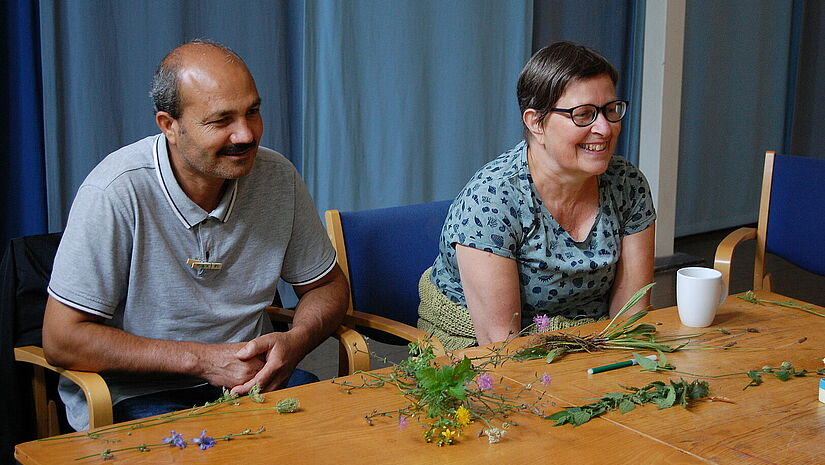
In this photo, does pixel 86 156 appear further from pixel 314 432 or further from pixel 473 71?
pixel 314 432

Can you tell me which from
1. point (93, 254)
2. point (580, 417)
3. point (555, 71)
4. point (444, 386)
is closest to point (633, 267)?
point (555, 71)

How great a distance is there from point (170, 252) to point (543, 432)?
1.04 metres

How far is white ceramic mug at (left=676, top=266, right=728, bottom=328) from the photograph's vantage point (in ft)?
5.96

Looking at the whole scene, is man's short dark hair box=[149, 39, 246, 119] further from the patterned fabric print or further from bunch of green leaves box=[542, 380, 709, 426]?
bunch of green leaves box=[542, 380, 709, 426]

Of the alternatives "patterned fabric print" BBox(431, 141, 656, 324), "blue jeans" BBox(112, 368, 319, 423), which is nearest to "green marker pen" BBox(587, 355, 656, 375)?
"patterned fabric print" BBox(431, 141, 656, 324)

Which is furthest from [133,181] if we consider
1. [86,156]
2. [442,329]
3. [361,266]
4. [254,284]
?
[86,156]

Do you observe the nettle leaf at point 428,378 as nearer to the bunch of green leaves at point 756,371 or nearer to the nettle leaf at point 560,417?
the nettle leaf at point 560,417

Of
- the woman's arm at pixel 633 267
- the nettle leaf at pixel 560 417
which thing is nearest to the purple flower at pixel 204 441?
the nettle leaf at pixel 560 417

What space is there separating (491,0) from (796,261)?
2.48 m

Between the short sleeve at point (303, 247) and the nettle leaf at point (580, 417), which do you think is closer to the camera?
the nettle leaf at point (580, 417)

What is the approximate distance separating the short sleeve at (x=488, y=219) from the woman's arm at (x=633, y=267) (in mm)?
342

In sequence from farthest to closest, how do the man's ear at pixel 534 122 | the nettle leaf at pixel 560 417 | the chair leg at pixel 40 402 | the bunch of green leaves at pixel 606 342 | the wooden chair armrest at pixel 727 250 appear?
1. the wooden chair armrest at pixel 727 250
2. the man's ear at pixel 534 122
3. the chair leg at pixel 40 402
4. the bunch of green leaves at pixel 606 342
5. the nettle leaf at pixel 560 417

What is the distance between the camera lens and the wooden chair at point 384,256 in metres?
2.40

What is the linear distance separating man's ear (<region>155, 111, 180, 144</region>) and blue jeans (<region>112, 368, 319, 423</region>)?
59 centimetres
